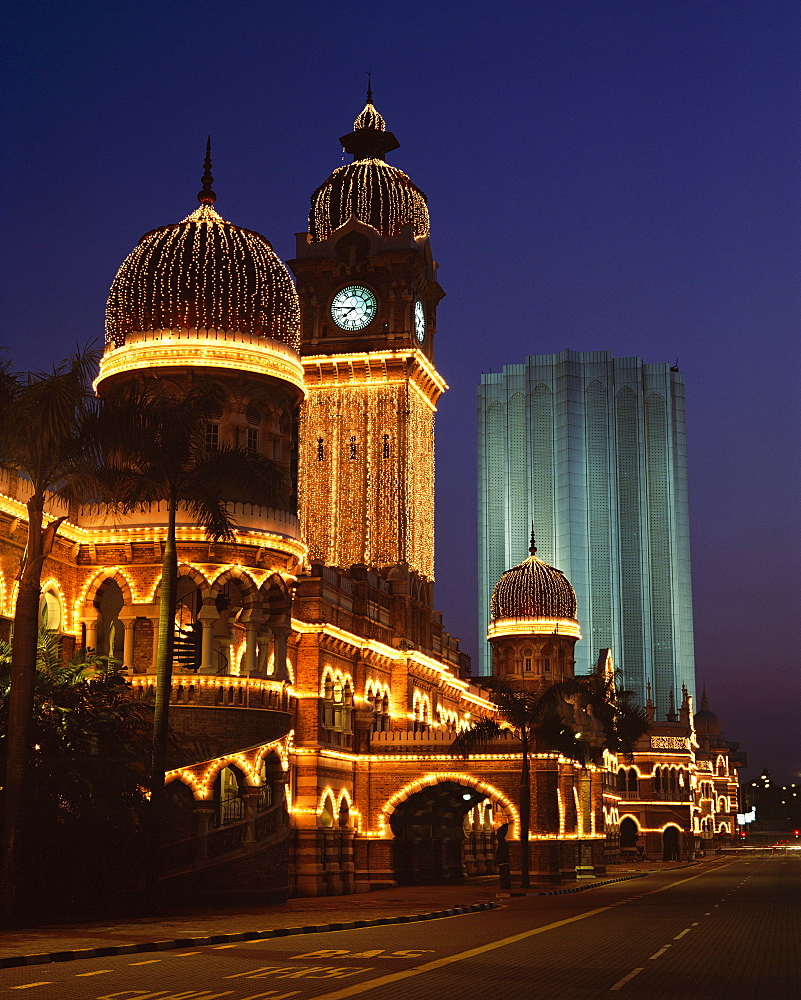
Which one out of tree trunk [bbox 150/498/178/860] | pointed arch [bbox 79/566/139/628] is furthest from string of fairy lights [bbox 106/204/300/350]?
tree trunk [bbox 150/498/178/860]

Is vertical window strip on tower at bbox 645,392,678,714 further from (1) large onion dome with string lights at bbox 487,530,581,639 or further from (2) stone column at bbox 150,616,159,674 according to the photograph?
(2) stone column at bbox 150,616,159,674

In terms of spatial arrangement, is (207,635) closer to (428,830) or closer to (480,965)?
(480,965)

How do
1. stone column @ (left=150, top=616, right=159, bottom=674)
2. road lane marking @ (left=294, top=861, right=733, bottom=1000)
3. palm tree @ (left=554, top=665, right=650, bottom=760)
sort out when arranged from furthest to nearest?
1. palm tree @ (left=554, top=665, right=650, bottom=760)
2. stone column @ (left=150, top=616, right=159, bottom=674)
3. road lane marking @ (left=294, top=861, right=733, bottom=1000)

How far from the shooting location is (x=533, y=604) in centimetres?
9431

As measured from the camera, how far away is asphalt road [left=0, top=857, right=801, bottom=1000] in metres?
17.7

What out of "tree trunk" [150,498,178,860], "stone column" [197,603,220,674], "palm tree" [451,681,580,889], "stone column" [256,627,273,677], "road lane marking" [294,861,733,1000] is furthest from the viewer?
"palm tree" [451,681,580,889]

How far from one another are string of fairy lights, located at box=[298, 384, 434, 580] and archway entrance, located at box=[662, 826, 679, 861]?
50505 millimetres

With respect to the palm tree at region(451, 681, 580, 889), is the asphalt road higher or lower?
lower

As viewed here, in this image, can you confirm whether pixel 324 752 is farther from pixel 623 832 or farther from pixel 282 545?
pixel 623 832

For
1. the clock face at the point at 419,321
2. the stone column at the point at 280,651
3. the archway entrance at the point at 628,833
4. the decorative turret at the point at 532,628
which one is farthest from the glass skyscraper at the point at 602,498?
the stone column at the point at 280,651

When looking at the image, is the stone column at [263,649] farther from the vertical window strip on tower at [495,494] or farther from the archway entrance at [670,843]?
the vertical window strip on tower at [495,494]

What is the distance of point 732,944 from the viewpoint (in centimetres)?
2531

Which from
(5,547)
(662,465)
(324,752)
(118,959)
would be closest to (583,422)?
(662,465)

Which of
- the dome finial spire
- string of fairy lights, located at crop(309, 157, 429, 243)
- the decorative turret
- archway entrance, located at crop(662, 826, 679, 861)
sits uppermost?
string of fairy lights, located at crop(309, 157, 429, 243)
